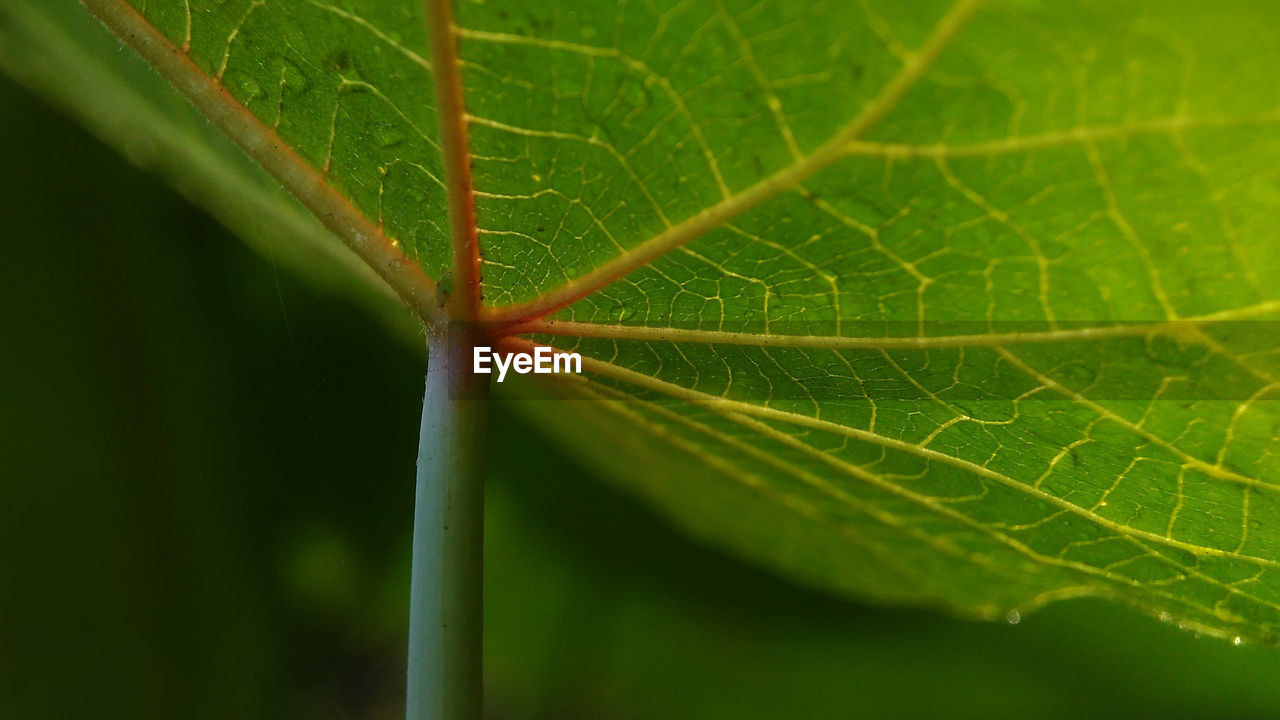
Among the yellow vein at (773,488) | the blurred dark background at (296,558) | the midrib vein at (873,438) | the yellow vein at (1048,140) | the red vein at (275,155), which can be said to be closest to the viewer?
the yellow vein at (1048,140)

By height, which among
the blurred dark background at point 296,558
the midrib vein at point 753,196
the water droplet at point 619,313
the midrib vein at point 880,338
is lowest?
the blurred dark background at point 296,558

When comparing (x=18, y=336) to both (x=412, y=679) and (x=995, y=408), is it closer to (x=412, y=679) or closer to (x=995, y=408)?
(x=412, y=679)

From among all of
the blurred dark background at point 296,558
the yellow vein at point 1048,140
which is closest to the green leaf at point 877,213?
the yellow vein at point 1048,140

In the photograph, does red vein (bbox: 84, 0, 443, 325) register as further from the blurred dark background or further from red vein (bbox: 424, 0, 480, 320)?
the blurred dark background

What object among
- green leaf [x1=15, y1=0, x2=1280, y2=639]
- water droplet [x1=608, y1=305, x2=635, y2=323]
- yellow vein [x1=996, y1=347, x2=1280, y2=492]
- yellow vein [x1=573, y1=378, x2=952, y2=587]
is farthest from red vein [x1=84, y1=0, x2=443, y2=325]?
yellow vein [x1=996, y1=347, x2=1280, y2=492]

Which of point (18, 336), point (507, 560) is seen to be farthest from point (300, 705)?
point (18, 336)

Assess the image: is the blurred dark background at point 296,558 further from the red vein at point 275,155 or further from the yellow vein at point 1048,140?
the yellow vein at point 1048,140

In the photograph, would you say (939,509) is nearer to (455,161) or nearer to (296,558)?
(455,161)

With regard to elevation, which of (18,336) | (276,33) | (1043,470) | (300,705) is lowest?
(300,705)
